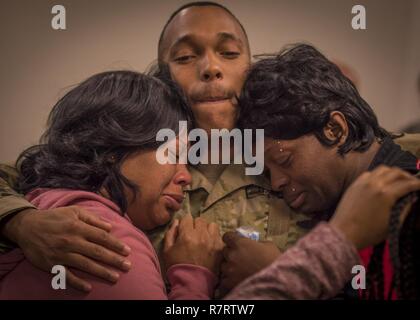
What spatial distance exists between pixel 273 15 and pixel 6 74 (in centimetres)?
65

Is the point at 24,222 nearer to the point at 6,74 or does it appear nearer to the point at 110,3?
the point at 6,74

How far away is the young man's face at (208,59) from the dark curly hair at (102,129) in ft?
0.14

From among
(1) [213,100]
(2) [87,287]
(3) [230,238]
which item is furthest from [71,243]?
(1) [213,100]

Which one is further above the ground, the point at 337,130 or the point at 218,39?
the point at 218,39

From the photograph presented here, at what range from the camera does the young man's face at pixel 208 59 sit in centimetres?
119

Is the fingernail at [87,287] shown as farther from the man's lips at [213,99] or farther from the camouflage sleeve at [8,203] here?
the man's lips at [213,99]

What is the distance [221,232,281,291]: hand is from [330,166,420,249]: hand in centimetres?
18

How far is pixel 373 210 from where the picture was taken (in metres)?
0.96

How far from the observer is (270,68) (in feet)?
3.96

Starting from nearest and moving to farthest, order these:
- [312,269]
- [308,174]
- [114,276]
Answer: [312,269], [114,276], [308,174]

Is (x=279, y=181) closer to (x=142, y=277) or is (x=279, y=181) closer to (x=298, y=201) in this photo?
(x=298, y=201)

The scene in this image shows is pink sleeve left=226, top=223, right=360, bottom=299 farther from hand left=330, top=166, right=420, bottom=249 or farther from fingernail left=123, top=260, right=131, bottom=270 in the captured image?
fingernail left=123, top=260, right=131, bottom=270

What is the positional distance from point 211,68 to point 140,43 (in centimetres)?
18
